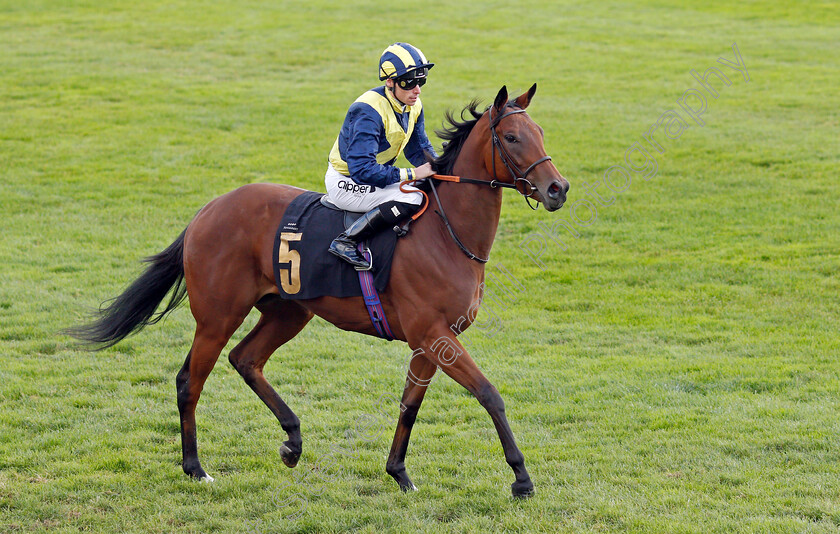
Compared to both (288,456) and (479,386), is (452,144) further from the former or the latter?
(288,456)

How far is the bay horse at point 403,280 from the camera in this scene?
5109 millimetres

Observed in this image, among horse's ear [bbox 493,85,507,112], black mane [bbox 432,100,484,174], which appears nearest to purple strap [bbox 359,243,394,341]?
black mane [bbox 432,100,484,174]

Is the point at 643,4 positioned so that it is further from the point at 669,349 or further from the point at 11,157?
the point at 669,349

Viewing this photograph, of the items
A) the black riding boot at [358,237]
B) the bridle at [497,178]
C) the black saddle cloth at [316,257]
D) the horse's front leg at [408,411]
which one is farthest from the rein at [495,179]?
the horse's front leg at [408,411]

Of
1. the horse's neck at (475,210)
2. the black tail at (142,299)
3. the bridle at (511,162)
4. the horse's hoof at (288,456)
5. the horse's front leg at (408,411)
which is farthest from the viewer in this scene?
the black tail at (142,299)

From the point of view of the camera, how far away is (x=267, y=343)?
6227 mm

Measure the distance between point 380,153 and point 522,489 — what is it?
2412mm

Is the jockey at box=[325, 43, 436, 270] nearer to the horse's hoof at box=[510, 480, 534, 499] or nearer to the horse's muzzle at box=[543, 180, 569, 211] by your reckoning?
the horse's muzzle at box=[543, 180, 569, 211]

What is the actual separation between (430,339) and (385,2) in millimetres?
25690

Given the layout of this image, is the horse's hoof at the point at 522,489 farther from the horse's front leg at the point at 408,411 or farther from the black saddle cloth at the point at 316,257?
the black saddle cloth at the point at 316,257

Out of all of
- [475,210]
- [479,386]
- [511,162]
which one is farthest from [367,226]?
[479,386]

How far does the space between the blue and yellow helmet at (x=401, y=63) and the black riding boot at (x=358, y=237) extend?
0.88 metres

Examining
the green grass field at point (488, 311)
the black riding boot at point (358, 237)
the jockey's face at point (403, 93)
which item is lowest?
the green grass field at point (488, 311)

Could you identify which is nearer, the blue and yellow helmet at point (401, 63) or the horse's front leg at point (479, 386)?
the horse's front leg at point (479, 386)
